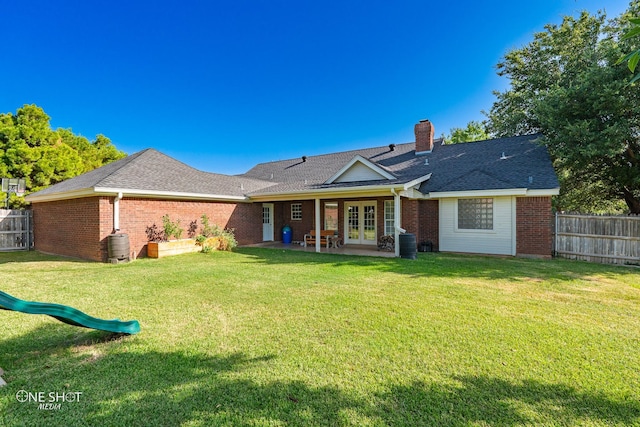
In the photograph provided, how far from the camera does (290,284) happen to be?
267 inches

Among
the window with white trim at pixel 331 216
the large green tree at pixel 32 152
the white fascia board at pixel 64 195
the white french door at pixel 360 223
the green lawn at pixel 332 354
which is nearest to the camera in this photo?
the green lawn at pixel 332 354

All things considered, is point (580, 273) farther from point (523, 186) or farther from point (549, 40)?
point (549, 40)

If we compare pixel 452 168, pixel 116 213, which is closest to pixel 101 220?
pixel 116 213

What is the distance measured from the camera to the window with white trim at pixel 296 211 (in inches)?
635

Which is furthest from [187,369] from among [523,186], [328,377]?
[523,186]

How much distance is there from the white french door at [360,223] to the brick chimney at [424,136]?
5087 millimetres

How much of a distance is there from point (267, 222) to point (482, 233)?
34.1 ft

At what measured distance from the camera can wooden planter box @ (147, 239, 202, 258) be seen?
1084cm

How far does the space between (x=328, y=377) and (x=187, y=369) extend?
1.52m

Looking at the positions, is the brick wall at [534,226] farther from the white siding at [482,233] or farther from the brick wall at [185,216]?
the brick wall at [185,216]

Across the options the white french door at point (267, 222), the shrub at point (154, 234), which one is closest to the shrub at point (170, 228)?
the shrub at point (154, 234)

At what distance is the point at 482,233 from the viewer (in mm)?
11664

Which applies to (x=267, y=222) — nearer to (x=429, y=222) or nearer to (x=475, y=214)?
(x=429, y=222)

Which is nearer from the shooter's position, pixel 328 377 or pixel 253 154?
pixel 328 377
